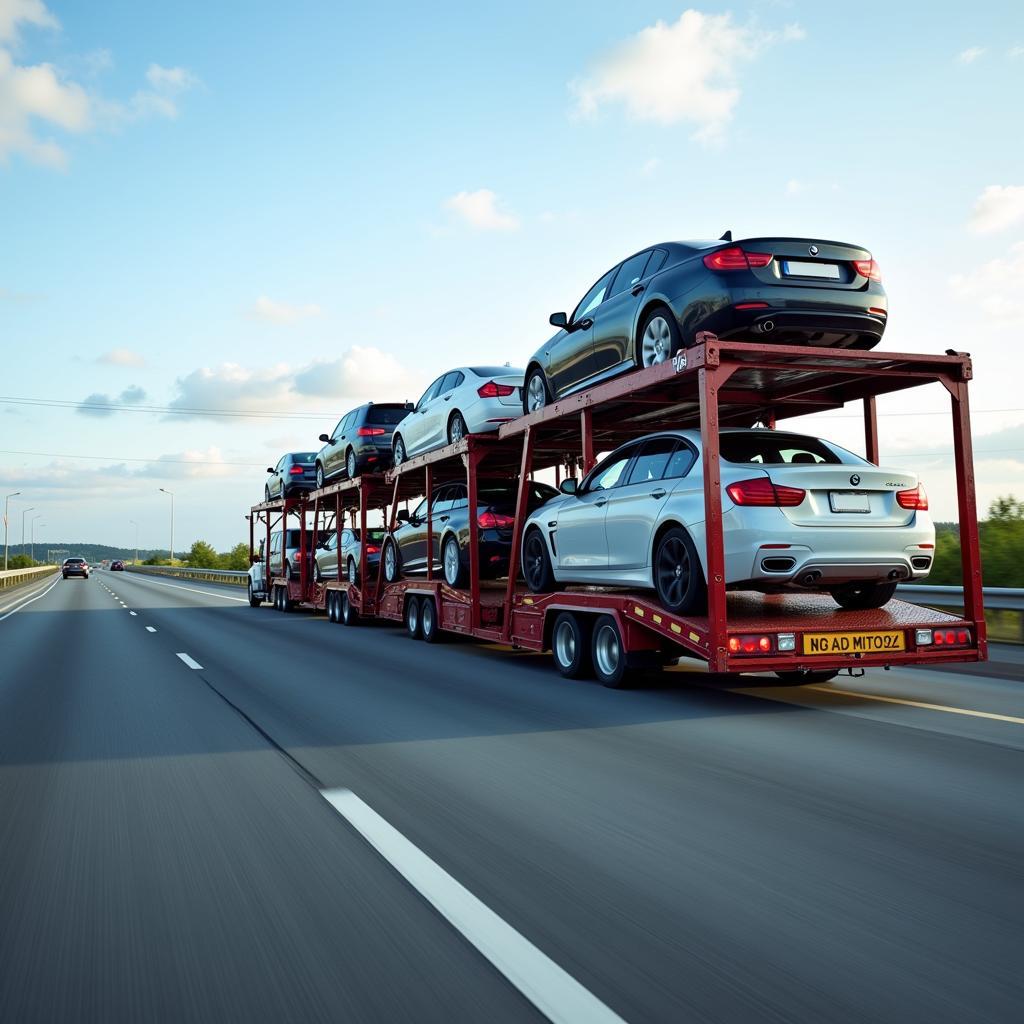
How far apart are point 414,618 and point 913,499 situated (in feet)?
29.5

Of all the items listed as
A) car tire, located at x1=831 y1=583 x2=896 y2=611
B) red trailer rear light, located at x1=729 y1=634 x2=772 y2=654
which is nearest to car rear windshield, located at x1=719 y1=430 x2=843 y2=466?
car tire, located at x1=831 y1=583 x2=896 y2=611

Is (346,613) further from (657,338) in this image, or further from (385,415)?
(657,338)

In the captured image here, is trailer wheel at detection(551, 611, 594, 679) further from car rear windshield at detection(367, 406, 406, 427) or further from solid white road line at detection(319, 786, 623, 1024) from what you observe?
car rear windshield at detection(367, 406, 406, 427)

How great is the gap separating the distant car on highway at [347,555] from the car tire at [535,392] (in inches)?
253

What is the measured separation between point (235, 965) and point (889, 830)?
2.90 meters

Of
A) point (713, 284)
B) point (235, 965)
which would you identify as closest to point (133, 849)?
point (235, 965)

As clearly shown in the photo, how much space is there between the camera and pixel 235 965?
3104 millimetres

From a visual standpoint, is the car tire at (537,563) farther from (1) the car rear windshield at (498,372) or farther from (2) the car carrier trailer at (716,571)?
(1) the car rear windshield at (498,372)

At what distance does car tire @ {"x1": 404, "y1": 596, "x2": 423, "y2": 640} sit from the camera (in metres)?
15.3

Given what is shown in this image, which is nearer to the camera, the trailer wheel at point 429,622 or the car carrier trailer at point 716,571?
the car carrier trailer at point 716,571

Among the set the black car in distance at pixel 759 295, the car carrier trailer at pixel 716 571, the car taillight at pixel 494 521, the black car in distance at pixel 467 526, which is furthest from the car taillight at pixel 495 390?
the black car in distance at pixel 759 295

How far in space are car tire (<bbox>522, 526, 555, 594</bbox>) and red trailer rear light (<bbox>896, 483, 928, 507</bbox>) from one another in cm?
392

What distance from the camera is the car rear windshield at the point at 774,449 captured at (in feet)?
27.6

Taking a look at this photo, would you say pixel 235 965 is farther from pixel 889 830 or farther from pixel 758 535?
pixel 758 535
